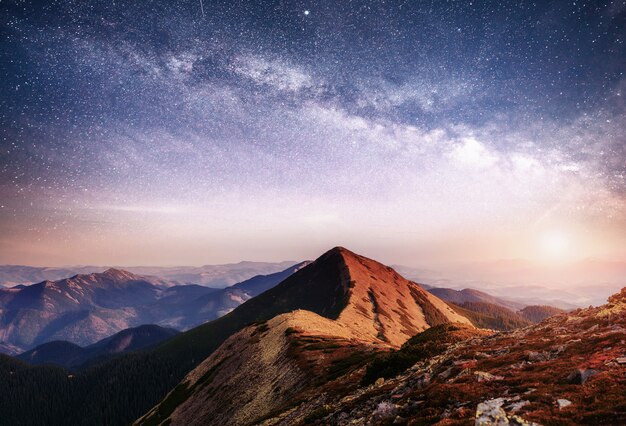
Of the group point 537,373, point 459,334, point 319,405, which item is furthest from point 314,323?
point 537,373

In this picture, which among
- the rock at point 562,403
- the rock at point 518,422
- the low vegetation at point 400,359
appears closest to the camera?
the rock at point 518,422

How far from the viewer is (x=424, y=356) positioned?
36.8 meters

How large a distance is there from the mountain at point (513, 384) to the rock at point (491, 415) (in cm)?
4

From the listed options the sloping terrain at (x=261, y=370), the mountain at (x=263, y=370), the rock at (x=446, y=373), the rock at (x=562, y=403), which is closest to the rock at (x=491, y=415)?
the rock at (x=562, y=403)

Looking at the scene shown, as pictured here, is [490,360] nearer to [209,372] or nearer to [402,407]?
[402,407]

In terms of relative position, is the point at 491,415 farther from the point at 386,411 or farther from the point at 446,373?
the point at 446,373

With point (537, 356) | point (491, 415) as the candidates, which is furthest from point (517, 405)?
point (537, 356)

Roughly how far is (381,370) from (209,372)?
78277 millimetres

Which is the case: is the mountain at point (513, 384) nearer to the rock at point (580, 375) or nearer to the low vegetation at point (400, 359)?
the rock at point (580, 375)

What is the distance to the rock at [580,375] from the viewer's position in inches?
699

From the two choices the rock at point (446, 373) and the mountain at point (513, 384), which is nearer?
the mountain at point (513, 384)

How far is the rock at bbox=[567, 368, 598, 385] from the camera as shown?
1775cm

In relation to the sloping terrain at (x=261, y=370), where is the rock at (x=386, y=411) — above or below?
above

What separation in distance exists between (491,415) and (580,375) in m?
6.92
